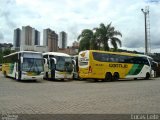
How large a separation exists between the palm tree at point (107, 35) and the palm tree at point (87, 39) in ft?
4.66

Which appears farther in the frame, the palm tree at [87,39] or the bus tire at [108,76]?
the palm tree at [87,39]

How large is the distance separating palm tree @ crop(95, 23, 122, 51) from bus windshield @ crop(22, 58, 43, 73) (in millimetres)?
19613

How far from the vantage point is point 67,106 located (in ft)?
37.8

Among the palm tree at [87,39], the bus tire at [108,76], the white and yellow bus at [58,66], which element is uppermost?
the palm tree at [87,39]

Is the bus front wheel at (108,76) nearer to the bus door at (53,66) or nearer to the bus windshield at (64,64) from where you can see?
the bus windshield at (64,64)

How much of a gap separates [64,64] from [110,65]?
4967mm

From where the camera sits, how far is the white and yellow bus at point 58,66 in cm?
2997

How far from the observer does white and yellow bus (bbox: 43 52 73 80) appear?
98.3 ft

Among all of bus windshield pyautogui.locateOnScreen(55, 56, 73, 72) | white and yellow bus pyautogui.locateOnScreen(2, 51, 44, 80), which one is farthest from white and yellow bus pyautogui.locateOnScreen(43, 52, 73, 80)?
white and yellow bus pyautogui.locateOnScreen(2, 51, 44, 80)

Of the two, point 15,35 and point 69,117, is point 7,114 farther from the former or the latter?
point 15,35

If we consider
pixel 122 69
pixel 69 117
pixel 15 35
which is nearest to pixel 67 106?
pixel 69 117

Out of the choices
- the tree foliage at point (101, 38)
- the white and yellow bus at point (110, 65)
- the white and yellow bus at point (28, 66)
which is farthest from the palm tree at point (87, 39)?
the white and yellow bus at point (28, 66)

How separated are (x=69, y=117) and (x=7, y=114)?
2157 mm

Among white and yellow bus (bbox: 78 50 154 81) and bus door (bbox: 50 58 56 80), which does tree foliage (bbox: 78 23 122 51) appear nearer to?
white and yellow bus (bbox: 78 50 154 81)
